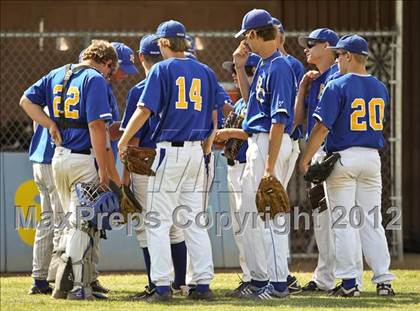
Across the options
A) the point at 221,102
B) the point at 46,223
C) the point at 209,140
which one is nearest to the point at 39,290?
the point at 46,223

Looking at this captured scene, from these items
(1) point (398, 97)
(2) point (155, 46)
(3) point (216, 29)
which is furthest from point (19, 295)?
(3) point (216, 29)

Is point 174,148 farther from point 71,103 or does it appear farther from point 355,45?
point 355,45

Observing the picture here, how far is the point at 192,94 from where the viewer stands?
27.8ft

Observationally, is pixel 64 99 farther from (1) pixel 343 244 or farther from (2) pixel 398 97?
(2) pixel 398 97

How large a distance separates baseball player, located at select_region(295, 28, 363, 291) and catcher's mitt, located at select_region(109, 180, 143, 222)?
1.68 metres

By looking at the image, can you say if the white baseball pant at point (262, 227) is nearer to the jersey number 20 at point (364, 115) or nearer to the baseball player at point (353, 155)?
the baseball player at point (353, 155)

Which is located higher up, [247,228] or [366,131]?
[366,131]

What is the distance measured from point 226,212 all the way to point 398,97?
233cm

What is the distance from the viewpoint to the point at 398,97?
12.2 meters

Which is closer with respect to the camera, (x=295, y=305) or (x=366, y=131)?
(x=295, y=305)

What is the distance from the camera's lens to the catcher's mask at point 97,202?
857cm

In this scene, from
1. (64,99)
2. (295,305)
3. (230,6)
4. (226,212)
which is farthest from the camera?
(230,6)

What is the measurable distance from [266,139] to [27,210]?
4117mm

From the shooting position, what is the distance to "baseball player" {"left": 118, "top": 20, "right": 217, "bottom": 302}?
835 cm
